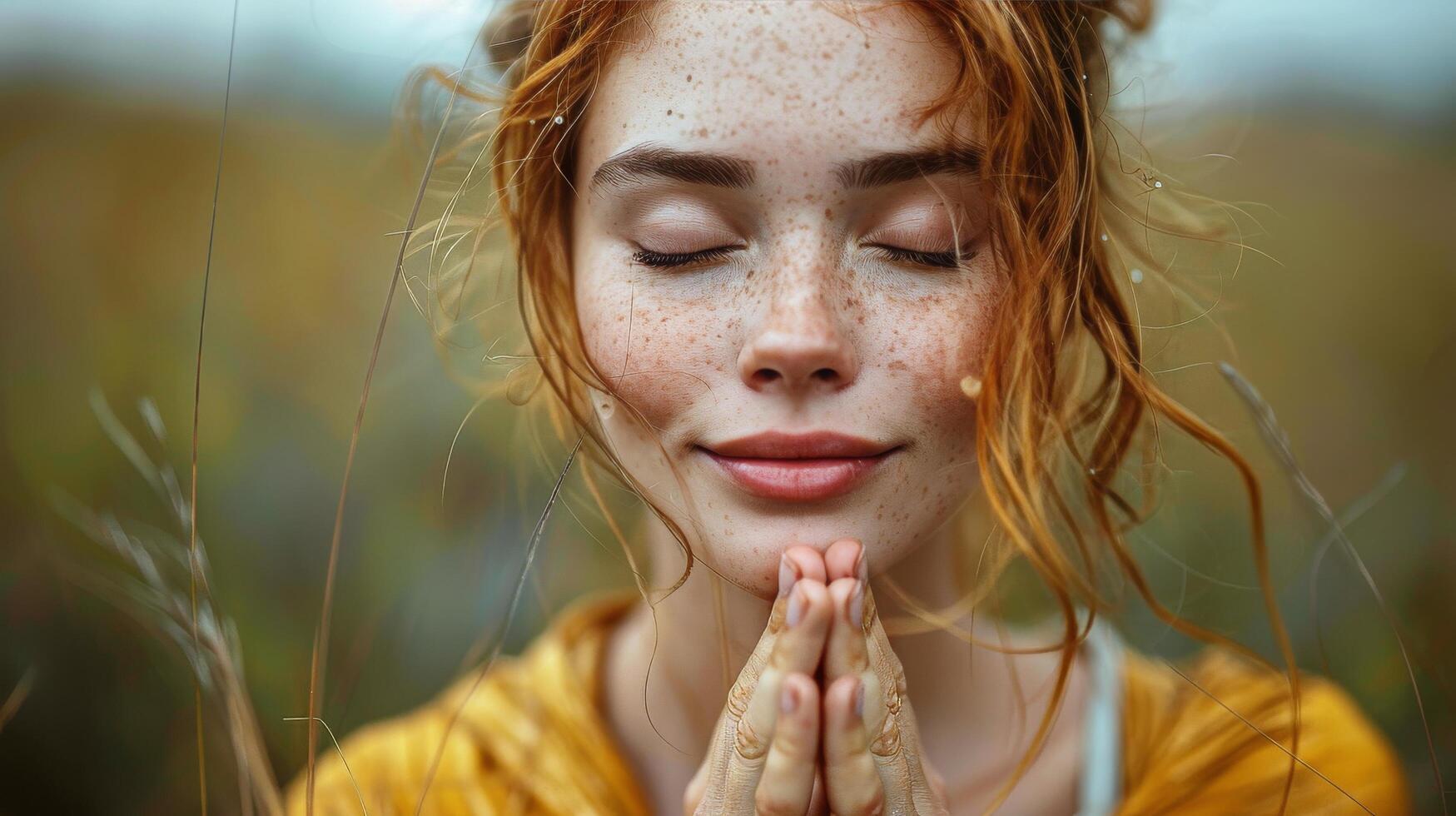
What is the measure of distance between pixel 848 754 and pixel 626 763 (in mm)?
339

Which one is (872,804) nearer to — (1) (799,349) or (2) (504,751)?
(1) (799,349)

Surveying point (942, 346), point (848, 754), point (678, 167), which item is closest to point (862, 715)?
point (848, 754)

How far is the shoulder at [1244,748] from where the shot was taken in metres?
0.70

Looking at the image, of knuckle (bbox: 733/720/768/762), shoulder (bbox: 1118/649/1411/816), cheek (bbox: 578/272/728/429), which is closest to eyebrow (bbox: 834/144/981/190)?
cheek (bbox: 578/272/728/429)

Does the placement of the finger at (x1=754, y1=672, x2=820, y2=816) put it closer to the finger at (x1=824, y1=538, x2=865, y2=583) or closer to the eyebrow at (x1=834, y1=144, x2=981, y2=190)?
the finger at (x1=824, y1=538, x2=865, y2=583)

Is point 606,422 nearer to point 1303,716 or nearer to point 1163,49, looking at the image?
point 1163,49

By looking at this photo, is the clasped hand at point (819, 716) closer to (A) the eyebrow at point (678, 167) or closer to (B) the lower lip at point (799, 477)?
(B) the lower lip at point (799, 477)

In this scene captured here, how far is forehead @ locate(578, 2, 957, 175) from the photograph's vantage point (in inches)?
20.8

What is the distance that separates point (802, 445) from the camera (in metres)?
0.55

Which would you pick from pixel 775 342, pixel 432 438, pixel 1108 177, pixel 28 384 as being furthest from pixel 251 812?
pixel 1108 177

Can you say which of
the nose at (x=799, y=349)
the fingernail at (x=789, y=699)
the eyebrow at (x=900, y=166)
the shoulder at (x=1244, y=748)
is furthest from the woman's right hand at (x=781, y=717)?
the shoulder at (x=1244, y=748)

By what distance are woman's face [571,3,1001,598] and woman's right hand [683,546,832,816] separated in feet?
0.20

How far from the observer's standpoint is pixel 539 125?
62cm

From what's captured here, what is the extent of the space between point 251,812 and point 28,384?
1.77ft
